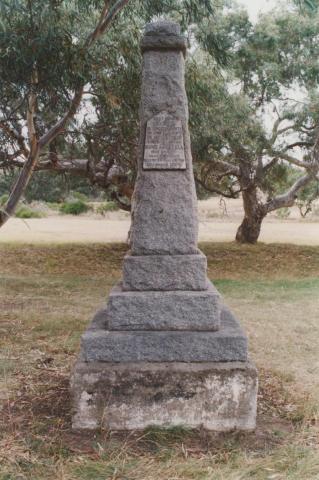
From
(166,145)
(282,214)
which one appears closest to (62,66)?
(166,145)

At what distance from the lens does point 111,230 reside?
23.1 metres

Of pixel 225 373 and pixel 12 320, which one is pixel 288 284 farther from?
pixel 225 373

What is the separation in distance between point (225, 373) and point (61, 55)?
5506 millimetres

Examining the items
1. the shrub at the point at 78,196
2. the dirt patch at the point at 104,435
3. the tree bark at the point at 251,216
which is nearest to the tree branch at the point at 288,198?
the tree bark at the point at 251,216

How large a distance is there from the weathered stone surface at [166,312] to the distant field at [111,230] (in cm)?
1457

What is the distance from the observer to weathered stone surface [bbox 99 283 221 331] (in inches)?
184

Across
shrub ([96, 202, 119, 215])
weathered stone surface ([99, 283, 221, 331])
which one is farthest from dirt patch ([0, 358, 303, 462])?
shrub ([96, 202, 119, 215])

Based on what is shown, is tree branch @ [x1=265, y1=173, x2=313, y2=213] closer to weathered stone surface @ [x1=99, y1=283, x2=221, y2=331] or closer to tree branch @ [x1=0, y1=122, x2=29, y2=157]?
tree branch @ [x1=0, y1=122, x2=29, y2=157]

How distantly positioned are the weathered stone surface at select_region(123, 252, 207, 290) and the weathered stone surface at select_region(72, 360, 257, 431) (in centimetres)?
66

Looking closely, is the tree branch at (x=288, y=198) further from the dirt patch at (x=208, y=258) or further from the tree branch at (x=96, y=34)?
the tree branch at (x=96, y=34)

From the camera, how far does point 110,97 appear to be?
28.4ft

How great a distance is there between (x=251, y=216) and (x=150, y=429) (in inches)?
624

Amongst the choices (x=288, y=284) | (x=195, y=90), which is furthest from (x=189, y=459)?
(x=288, y=284)

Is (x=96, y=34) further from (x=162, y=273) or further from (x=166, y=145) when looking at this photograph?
(x=162, y=273)
